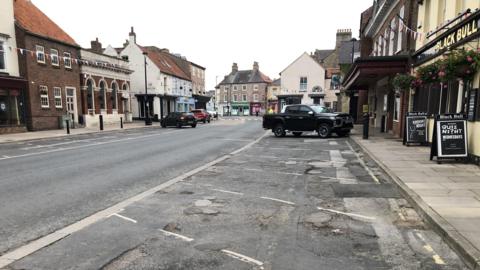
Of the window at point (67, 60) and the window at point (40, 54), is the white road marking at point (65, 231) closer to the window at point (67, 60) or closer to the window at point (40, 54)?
the window at point (40, 54)

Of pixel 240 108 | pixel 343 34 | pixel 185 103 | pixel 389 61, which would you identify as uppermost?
pixel 343 34

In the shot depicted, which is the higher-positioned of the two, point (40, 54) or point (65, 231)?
point (40, 54)

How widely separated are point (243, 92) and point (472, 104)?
73.4m

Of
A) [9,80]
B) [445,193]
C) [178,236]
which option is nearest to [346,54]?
[9,80]

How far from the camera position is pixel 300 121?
63.7 ft

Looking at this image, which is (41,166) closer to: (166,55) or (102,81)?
(102,81)

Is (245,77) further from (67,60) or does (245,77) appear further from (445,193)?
(445,193)

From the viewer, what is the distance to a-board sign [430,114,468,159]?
9227 mm

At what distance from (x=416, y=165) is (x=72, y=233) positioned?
824cm

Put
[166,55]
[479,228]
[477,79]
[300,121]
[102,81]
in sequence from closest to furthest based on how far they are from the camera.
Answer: [479,228]
[477,79]
[300,121]
[102,81]
[166,55]

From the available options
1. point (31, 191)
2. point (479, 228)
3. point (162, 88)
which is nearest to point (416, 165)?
point (479, 228)

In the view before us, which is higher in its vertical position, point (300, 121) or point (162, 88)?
point (162, 88)

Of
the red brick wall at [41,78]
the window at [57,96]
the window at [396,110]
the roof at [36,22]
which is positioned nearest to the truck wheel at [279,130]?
the window at [396,110]

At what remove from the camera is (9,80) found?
75.5 ft
